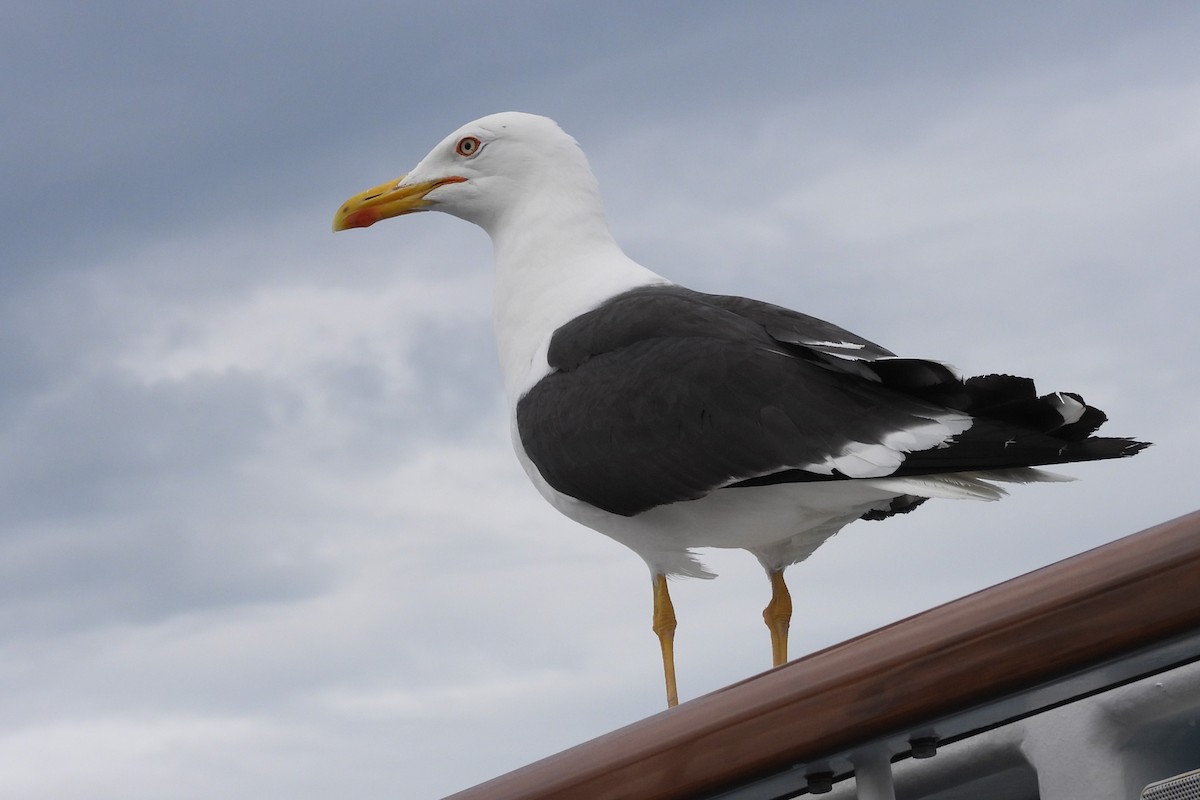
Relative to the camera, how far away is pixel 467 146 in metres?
5.14

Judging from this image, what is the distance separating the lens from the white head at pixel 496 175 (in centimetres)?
498

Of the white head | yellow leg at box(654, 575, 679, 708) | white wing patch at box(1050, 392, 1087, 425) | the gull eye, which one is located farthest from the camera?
the gull eye

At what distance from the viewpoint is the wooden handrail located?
1.18m

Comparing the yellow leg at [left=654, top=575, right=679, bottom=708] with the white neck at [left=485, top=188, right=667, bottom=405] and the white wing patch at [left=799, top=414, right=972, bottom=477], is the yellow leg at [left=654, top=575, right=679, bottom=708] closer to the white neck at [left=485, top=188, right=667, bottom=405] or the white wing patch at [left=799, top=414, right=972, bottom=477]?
the white neck at [left=485, top=188, right=667, bottom=405]

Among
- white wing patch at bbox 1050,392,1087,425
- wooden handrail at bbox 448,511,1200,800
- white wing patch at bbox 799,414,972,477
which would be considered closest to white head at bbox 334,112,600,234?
white wing patch at bbox 799,414,972,477

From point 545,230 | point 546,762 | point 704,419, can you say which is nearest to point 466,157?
point 545,230

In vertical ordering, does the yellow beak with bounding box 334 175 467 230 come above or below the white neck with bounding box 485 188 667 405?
above

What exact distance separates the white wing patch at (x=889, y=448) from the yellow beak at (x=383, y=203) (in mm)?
2328

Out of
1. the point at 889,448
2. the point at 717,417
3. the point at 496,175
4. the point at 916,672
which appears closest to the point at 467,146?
the point at 496,175

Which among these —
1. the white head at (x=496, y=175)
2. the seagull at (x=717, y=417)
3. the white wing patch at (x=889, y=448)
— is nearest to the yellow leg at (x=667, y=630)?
the seagull at (x=717, y=417)

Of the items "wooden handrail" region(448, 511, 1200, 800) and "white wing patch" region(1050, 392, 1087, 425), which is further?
"white wing patch" region(1050, 392, 1087, 425)

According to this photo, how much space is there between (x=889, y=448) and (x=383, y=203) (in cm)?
265

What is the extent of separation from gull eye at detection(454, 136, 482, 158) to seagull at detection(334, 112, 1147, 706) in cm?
37

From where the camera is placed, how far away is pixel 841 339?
3.85 metres
